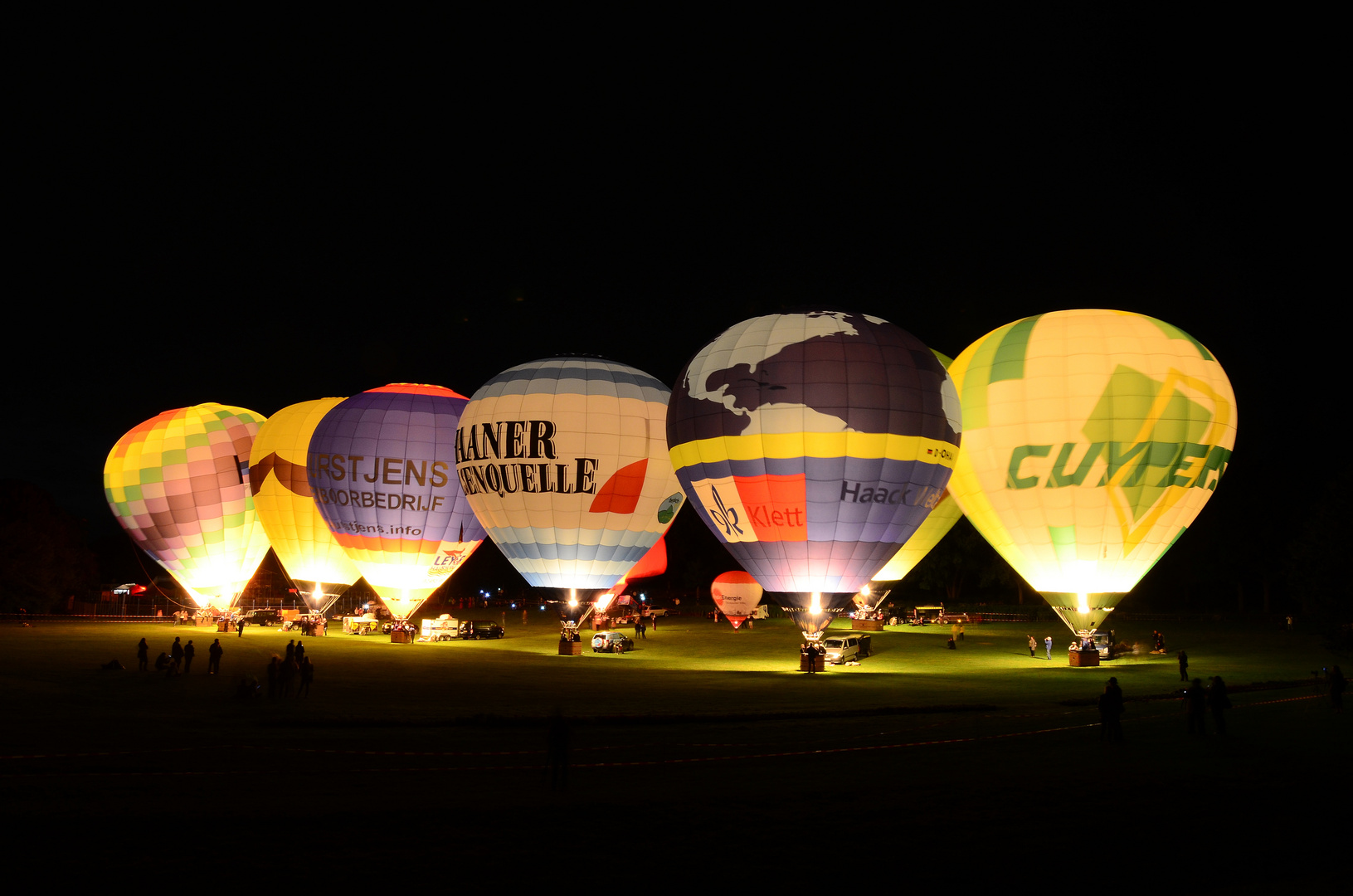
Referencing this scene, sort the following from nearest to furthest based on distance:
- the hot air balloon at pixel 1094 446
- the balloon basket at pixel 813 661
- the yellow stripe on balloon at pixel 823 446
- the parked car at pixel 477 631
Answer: the yellow stripe on balloon at pixel 823 446 < the balloon basket at pixel 813 661 < the hot air balloon at pixel 1094 446 < the parked car at pixel 477 631

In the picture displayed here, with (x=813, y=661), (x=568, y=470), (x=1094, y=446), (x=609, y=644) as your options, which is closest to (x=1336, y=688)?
(x=1094, y=446)

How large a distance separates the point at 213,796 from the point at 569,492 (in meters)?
20.7

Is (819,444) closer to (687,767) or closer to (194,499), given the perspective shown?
(687,767)

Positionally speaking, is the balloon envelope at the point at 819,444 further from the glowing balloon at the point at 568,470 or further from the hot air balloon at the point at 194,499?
the hot air balloon at the point at 194,499

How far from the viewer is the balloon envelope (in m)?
23.9

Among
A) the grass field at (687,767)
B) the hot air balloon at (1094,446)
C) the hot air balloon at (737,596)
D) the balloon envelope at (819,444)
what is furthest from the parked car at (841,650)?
the hot air balloon at (737,596)

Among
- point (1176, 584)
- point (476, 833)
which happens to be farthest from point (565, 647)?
point (1176, 584)

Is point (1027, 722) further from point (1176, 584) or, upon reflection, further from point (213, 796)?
point (1176, 584)

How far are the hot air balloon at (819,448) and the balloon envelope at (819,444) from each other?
3 centimetres

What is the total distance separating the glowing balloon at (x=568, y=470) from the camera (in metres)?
30.1

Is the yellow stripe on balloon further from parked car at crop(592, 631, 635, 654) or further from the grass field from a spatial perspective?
parked car at crop(592, 631, 635, 654)

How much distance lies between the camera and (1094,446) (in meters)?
25.9

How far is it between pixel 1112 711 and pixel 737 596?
35.2 metres

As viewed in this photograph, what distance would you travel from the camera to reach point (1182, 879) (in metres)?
7.29
